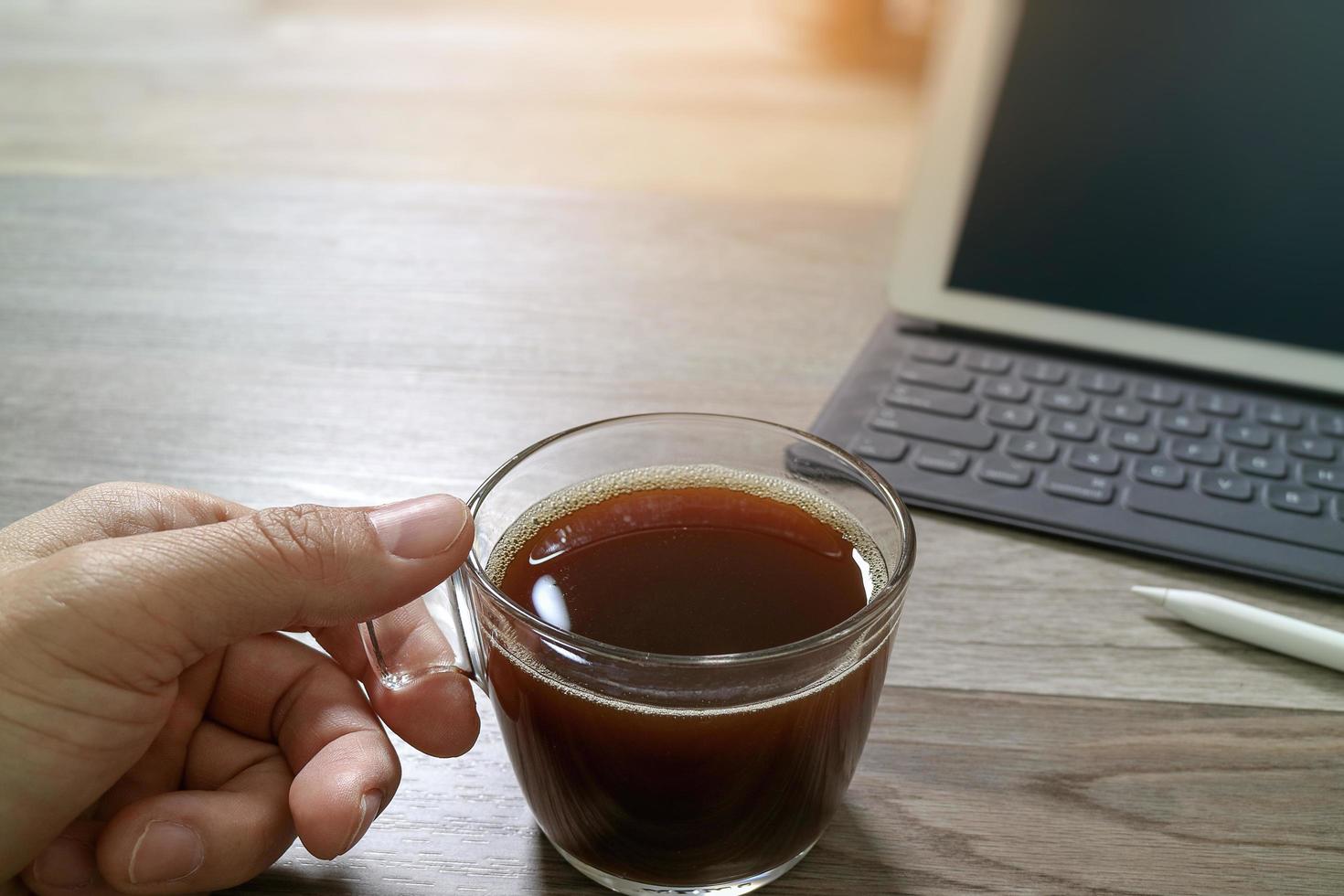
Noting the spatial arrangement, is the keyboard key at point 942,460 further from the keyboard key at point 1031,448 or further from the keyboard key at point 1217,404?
the keyboard key at point 1217,404

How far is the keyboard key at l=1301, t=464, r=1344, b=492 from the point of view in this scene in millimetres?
687

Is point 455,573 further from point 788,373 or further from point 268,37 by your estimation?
point 268,37

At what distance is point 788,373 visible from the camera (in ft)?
2.80

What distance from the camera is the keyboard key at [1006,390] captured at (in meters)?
0.78

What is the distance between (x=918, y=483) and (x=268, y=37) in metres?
1.62

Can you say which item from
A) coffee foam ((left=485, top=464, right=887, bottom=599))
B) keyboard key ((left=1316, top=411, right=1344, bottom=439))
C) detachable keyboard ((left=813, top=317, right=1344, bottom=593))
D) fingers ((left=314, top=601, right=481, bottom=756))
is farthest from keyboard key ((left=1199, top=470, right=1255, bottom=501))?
fingers ((left=314, top=601, right=481, bottom=756))

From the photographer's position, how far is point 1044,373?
0.81m

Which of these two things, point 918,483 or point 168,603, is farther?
point 918,483

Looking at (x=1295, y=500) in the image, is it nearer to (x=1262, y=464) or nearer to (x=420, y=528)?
(x=1262, y=464)

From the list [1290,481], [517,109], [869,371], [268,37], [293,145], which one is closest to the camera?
[1290,481]

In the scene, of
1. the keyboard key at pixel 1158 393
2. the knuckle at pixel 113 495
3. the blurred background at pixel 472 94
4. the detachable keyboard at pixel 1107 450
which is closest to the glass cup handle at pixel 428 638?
the knuckle at pixel 113 495

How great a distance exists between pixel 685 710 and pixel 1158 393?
0.53 meters

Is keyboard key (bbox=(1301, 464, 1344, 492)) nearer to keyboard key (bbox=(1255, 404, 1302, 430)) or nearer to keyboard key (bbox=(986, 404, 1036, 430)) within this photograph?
keyboard key (bbox=(1255, 404, 1302, 430))

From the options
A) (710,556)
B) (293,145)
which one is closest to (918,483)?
(710,556)
